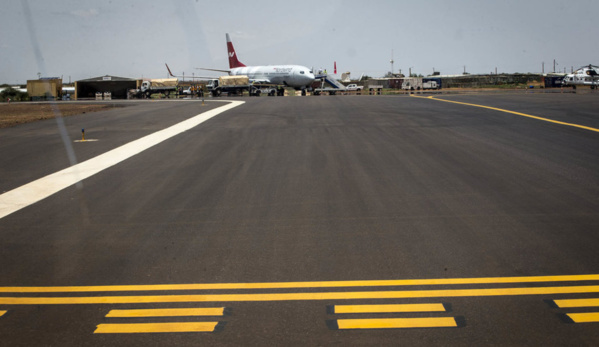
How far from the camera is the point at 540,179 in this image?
10.4m

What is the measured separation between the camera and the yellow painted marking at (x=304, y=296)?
17.6 feet

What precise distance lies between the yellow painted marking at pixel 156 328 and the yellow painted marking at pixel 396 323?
1202 millimetres

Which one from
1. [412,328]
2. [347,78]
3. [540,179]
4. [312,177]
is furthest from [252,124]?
[347,78]

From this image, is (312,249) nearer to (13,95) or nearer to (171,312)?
(171,312)

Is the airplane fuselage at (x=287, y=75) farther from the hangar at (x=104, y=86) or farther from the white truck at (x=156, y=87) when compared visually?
the hangar at (x=104, y=86)

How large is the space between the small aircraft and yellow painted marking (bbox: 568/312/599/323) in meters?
65.3

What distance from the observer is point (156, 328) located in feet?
15.8

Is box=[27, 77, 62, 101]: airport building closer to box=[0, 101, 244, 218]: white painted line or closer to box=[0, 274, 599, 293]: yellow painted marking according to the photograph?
box=[0, 101, 244, 218]: white painted line

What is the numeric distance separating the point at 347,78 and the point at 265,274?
383 ft

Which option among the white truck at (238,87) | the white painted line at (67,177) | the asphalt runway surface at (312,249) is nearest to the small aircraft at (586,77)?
the white truck at (238,87)

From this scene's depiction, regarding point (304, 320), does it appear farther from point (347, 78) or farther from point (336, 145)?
point (347, 78)

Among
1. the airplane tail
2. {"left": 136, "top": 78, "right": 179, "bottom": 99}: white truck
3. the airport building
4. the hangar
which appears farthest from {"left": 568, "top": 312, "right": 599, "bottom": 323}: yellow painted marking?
the airplane tail

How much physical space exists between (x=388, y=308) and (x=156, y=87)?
65.3 metres

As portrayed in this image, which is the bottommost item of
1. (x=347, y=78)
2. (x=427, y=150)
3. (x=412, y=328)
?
(x=412, y=328)
